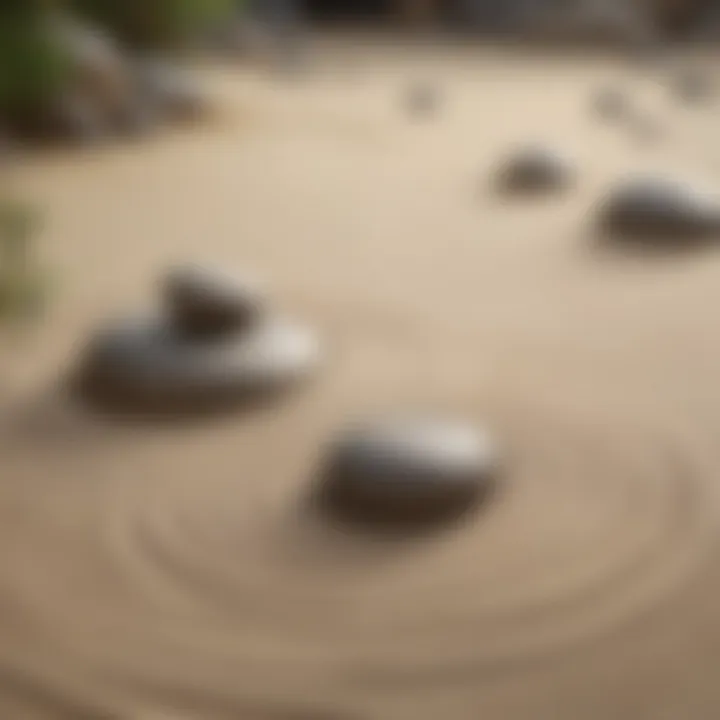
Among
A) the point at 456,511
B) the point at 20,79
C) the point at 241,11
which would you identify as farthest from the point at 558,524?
the point at 241,11

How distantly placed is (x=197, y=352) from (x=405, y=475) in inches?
14.0

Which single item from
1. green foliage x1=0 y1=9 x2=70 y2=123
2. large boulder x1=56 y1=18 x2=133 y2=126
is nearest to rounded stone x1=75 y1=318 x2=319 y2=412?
green foliage x1=0 y1=9 x2=70 y2=123

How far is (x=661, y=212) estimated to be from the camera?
5.81ft

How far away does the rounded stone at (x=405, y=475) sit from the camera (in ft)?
3.35

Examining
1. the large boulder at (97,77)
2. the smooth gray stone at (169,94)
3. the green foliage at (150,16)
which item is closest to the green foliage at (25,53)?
the large boulder at (97,77)

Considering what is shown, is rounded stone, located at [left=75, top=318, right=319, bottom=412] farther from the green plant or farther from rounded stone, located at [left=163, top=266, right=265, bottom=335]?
the green plant

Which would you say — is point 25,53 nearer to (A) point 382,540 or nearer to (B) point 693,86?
(A) point 382,540

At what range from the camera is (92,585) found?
958 millimetres

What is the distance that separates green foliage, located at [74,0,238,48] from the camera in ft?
10.3

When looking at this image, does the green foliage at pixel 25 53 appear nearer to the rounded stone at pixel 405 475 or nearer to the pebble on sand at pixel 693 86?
the rounded stone at pixel 405 475

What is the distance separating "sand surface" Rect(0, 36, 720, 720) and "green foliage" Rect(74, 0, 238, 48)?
48.6 inches

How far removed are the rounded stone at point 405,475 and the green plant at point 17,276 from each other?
0.61 meters

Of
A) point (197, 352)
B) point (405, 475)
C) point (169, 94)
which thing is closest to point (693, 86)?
point (169, 94)

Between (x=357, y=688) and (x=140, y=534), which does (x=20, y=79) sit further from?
(x=357, y=688)
